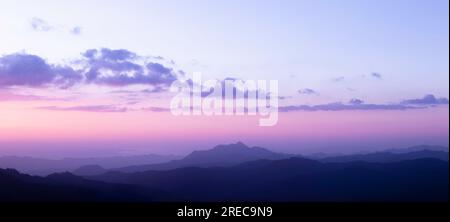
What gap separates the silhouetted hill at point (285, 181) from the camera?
41.7ft

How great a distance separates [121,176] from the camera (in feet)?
50.1

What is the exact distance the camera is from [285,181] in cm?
1577

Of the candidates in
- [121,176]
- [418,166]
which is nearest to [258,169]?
[121,176]

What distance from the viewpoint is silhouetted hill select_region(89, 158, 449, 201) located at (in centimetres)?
1272

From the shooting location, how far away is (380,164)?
755 inches
